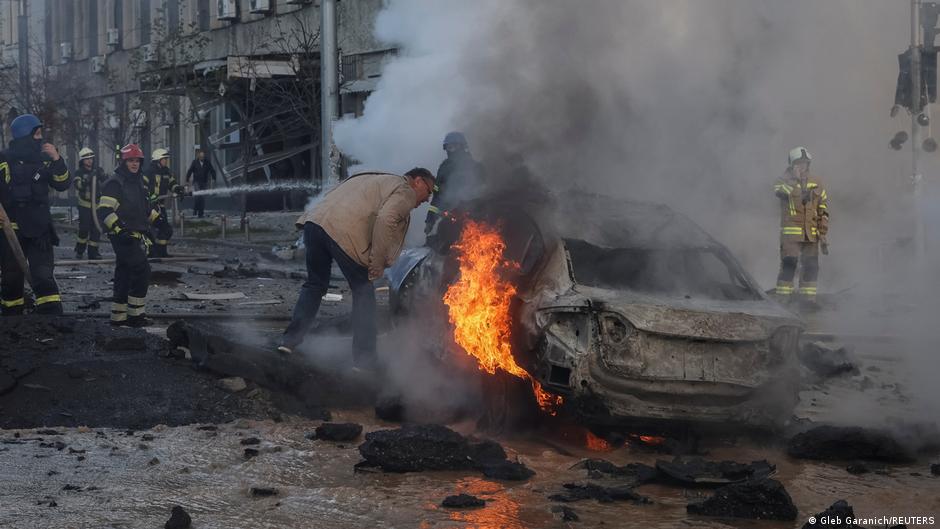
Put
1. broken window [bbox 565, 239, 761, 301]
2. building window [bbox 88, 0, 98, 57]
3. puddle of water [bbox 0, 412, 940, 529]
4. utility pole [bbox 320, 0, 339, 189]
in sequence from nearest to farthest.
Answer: puddle of water [bbox 0, 412, 940, 529]
broken window [bbox 565, 239, 761, 301]
utility pole [bbox 320, 0, 339, 189]
building window [bbox 88, 0, 98, 57]

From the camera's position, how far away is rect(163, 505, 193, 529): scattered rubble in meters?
4.91

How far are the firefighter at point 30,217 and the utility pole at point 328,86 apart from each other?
718cm

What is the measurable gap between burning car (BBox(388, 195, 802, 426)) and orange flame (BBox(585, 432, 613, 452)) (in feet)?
1.15

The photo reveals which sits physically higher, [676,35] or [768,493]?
[676,35]

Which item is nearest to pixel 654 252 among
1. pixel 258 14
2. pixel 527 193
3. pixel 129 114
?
pixel 527 193

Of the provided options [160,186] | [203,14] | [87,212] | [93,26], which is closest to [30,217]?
[160,186]

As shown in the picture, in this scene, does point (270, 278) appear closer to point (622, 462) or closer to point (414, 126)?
point (414, 126)

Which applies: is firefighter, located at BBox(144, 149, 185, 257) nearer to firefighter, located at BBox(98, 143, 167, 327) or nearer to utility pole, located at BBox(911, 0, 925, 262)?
firefighter, located at BBox(98, 143, 167, 327)

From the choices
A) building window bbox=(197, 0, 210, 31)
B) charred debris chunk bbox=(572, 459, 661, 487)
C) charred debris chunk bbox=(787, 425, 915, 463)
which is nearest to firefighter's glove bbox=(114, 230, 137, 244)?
charred debris chunk bbox=(572, 459, 661, 487)

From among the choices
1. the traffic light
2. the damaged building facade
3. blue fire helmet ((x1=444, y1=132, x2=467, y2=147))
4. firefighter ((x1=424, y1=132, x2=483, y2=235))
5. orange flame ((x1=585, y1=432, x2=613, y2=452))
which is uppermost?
the damaged building facade

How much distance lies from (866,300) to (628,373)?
10273 millimetres

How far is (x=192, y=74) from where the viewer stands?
31125 mm

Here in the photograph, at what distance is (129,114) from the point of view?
36969 millimetres

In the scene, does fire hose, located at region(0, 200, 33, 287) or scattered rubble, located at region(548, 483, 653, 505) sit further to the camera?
fire hose, located at region(0, 200, 33, 287)
